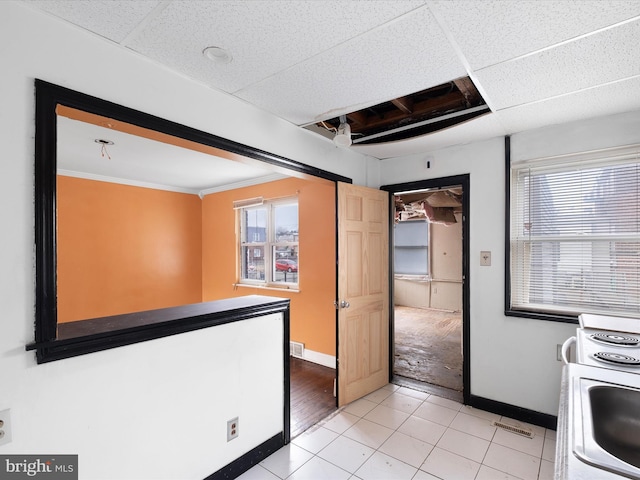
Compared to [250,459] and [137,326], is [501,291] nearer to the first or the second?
[250,459]

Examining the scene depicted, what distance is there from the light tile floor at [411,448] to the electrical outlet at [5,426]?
1350mm

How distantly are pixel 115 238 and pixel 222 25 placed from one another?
165 inches

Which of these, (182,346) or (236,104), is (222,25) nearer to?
(236,104)

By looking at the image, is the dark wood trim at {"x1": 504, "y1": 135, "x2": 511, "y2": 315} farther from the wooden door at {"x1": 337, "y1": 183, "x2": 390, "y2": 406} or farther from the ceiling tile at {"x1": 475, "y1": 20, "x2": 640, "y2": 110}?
the wooden door at {"x1": 337, "y1": 183, "x2": 390, "y2": 406}

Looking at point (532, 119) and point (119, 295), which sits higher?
point (532, 119)

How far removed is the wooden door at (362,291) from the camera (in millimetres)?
2896

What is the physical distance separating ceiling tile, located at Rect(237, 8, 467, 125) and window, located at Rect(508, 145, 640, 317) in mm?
1503

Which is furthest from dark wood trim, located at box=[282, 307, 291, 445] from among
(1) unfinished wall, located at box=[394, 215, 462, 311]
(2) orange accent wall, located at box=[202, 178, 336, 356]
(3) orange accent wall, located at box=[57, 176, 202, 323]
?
(1) unfinished wall, located at box=[394, 215, 462, 311]

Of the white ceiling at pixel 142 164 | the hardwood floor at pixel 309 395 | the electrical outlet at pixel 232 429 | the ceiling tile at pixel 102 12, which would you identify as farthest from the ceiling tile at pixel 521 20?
the hardwood floor at pixel 309 395

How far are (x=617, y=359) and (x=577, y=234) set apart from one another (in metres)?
1.54

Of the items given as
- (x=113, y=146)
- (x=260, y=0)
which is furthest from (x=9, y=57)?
(x=113, y=146)

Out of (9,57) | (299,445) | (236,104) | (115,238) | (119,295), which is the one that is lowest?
(299,445)

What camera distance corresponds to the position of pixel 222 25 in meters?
1.41

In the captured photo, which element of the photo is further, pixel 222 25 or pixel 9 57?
pixel 222 25
